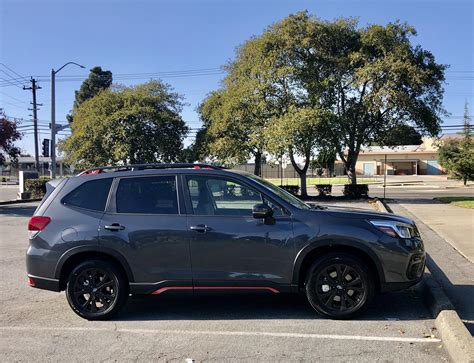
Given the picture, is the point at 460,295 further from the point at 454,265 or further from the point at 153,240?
the point at 153,240

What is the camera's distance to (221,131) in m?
29.4

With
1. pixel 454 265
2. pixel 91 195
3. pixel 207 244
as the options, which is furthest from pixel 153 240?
pixel 454 265

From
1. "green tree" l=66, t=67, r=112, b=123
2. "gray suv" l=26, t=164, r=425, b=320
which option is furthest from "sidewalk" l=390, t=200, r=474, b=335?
"green tree" l=66, t=67, r=112, b=123

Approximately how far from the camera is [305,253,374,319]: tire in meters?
5.69

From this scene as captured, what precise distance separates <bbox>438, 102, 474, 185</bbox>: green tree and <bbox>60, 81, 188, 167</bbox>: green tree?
2137cm

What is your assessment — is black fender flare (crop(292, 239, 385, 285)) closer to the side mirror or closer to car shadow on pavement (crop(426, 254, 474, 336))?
the side mirror

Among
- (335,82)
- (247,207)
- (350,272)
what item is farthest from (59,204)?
(335,82)

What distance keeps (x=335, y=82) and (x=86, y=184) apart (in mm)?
23267

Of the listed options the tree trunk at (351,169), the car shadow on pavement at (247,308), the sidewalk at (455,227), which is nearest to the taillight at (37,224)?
the car shadow on pavement at (247,308)

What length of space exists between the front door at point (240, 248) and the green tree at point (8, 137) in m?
20.4

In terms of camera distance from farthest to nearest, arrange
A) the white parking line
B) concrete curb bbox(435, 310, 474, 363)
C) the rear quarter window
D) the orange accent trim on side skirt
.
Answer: the rear quarter window
the orange accent trim on side skirt
the white parking line
concrete curb bbox(435, 310, 474, 363)

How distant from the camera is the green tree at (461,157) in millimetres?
40291

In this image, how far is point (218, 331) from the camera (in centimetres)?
549

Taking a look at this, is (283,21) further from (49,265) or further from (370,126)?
(49,265)
